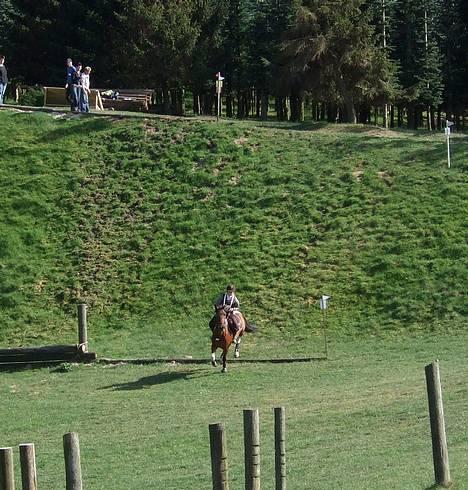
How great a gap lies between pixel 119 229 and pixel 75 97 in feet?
38.8

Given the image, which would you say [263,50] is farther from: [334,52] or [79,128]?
[79,128]

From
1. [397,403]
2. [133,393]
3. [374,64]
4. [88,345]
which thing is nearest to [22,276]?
[88,345]

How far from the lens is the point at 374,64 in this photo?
52312mm

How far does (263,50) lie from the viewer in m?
65.9

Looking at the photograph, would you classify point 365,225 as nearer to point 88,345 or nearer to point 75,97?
point 88,345

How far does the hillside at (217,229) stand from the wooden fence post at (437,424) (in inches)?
670

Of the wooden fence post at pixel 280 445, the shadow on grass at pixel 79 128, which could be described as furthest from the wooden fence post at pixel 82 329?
the wooden fence post at pixel 280 445

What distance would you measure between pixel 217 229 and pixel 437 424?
2539cm

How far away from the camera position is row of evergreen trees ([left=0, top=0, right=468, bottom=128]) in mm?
52125

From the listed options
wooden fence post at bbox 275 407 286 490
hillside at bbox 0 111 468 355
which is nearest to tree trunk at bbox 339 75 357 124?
hillside at bbox 0 111 468 355

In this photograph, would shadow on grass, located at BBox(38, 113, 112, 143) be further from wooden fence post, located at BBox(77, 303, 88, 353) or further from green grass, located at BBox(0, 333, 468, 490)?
green grass, located at BBox(0, 333, 468, 490)

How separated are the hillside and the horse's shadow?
303 cm

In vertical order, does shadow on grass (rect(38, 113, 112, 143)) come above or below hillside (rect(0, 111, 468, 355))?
above

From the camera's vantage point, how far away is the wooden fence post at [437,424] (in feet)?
35.3
